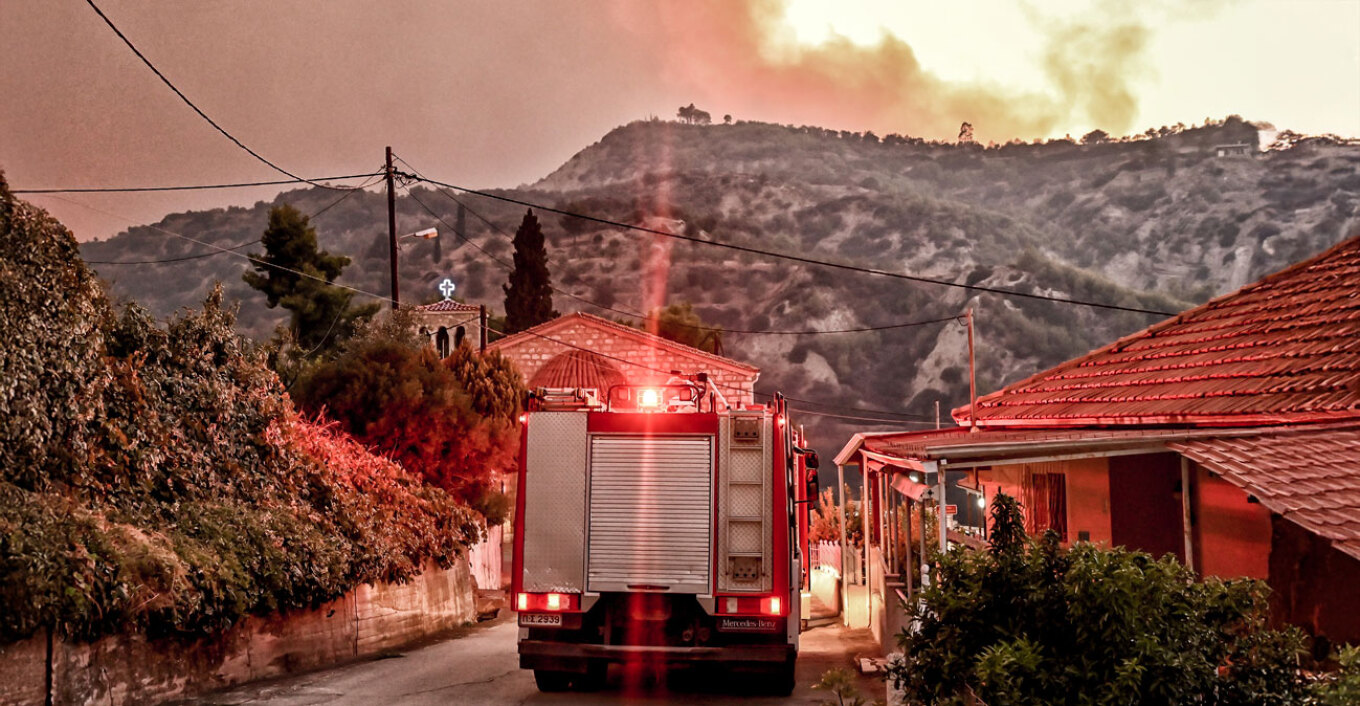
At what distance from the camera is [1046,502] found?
59.0ft

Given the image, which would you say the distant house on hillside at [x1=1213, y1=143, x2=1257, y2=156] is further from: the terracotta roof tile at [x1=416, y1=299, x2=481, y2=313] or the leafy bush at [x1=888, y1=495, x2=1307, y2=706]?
the leafy bush at [x1=888, y1=495, x2=1307, y2=706]

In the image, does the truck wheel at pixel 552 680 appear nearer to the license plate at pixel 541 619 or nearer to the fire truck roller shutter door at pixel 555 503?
the license plate at pixel 541 619

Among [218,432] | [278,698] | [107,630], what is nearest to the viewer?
[107,630]

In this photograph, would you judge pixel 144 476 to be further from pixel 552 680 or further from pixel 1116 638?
pixel 1116 638

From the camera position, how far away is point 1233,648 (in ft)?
19.9

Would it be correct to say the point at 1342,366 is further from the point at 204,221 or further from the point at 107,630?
the point at 204,221

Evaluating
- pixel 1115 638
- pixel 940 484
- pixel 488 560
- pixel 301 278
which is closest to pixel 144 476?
pixel 940 484

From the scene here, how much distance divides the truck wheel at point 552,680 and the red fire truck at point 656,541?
42 cm

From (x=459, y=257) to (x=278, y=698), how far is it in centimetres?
14005

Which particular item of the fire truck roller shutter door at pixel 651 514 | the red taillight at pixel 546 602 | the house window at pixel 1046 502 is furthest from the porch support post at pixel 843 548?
the red taillight at pixel 546 602

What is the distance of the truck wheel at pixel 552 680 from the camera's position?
41.9ft

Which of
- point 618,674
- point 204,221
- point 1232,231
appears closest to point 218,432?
point 618,674

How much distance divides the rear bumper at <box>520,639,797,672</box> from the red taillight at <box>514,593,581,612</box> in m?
0.35

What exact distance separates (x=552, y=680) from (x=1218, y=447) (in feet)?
23.8
